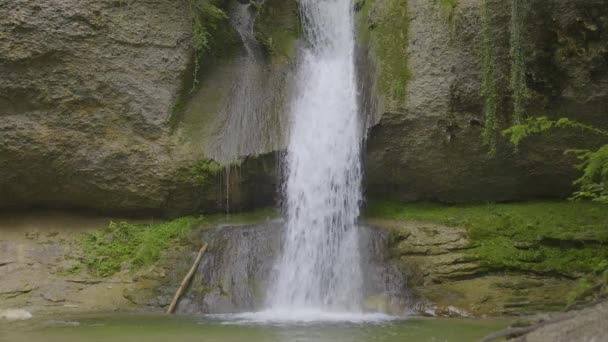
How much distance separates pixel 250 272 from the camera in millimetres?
9094

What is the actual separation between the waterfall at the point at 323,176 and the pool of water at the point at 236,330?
1232mm

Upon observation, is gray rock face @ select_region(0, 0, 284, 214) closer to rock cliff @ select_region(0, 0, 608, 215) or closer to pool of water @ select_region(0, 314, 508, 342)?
rock cliff @ select_region(0, 0, 608, 215)

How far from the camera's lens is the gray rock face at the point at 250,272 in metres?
8.58

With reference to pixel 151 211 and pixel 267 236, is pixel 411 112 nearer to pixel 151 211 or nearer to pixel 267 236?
pixel 267 236

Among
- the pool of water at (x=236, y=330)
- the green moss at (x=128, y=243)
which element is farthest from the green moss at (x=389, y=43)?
the green moss at (x=128, y=243)

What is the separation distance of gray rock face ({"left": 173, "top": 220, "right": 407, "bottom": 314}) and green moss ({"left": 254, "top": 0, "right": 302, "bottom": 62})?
391cm

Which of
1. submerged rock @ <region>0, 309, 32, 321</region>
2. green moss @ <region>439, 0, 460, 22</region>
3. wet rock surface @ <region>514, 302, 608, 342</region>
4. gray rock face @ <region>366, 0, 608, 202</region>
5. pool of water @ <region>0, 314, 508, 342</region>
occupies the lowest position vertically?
submerged rock @ <region>0, 309, 32, 321</region>

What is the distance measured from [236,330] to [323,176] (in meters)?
4.24

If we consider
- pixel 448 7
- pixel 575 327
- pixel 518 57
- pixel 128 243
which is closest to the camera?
pixel 575 327

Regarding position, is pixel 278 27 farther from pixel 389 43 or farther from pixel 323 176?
pixel 323 176

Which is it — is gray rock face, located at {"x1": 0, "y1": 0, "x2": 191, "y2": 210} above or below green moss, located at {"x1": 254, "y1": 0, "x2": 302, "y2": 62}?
below

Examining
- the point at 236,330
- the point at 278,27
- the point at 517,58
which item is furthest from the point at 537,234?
the point at 278,27

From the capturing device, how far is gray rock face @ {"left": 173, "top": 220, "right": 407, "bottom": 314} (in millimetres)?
8578

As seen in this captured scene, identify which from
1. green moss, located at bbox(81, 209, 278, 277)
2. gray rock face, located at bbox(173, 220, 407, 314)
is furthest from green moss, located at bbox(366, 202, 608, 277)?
green moss, located at bbox(81, 209, 278, 277)
